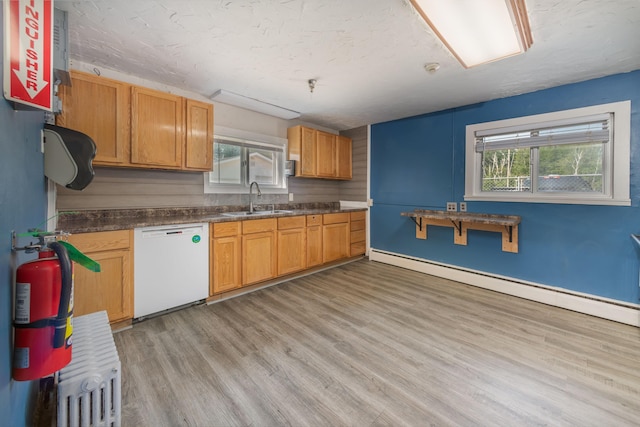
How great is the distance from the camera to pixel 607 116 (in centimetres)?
262

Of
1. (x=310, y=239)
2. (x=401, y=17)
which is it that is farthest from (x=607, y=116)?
(x=310, y=239)

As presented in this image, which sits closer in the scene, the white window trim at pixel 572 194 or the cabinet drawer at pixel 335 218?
the white window trim at pixel 572 194

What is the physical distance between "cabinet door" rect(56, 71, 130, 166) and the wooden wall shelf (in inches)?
137

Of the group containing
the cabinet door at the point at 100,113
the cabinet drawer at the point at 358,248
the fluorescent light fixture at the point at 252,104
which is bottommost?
the cabinet drawer at the point at 358,248

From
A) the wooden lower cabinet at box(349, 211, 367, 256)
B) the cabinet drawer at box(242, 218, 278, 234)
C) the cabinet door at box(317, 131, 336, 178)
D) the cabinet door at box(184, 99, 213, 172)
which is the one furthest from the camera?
the wooden lower cabinet at box(349, 211, 367, 256)

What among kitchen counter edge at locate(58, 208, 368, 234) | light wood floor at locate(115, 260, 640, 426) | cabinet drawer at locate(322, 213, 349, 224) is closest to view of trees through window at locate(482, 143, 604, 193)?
light wood floor at locate(115, 260, 640, 426)

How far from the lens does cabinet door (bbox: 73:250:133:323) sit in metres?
2.07

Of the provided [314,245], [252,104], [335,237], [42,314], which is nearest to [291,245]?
[314,245]

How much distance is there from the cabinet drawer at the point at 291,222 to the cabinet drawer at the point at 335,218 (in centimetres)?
45

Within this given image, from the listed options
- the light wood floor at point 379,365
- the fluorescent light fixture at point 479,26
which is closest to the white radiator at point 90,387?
the light wood floor at point 379,365

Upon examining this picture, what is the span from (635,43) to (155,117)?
13.6ft

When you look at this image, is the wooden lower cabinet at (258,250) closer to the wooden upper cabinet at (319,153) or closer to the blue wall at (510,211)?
the wooden upper cabinet at (319,153)

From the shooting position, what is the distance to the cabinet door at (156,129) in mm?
2531

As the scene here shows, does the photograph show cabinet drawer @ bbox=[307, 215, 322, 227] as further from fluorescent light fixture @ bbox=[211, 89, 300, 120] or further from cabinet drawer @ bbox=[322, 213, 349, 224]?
fluorescent light fixture @ bbox=[211, 89, 300, 120]
